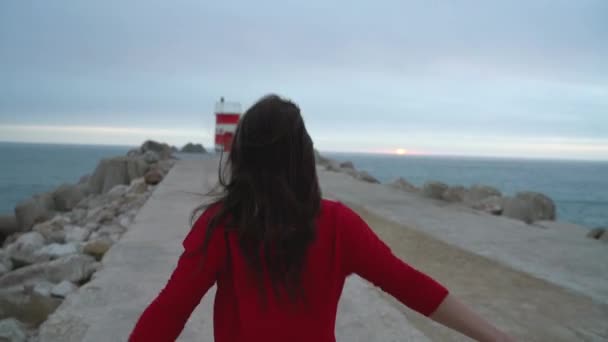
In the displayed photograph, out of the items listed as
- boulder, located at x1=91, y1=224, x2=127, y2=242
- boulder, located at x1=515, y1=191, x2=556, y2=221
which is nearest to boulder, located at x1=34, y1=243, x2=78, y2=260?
boulder, located at x1=91, y1=224, x2=127, y2=242

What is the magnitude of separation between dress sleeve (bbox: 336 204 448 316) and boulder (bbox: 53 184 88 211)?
13052mm

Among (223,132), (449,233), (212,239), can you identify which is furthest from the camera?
(223,132)

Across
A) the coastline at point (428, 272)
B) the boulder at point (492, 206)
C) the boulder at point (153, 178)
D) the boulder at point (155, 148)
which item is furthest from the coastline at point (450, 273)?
the boulder at point (155, 148)

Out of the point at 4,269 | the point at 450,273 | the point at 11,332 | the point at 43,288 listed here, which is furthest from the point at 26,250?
the point at 450,273

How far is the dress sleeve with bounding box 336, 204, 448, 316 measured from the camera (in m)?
1.43

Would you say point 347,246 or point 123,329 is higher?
point 347,246

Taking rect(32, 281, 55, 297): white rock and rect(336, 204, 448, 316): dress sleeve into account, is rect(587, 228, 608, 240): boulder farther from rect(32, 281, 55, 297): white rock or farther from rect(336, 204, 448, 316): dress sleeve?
rect(336, 204, 448, 316): dress sleeve

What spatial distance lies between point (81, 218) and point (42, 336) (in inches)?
299

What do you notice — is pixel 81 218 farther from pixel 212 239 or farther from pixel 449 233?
pixel 212 239

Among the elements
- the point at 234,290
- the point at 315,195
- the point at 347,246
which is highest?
the point at 315,195

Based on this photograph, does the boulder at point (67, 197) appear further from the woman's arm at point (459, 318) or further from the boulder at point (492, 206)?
the woman's arm at point (459, 318)

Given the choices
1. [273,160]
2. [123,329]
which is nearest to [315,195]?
[273,160]

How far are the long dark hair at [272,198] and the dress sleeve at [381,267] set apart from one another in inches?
3.9

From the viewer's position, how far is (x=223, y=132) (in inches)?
562
